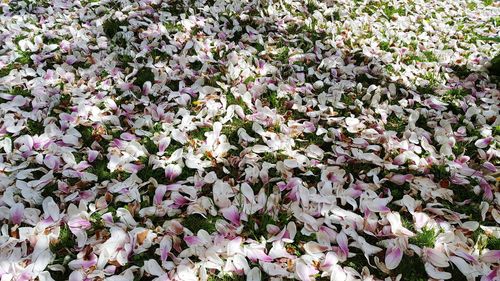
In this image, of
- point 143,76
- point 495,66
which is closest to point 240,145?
point 143,76

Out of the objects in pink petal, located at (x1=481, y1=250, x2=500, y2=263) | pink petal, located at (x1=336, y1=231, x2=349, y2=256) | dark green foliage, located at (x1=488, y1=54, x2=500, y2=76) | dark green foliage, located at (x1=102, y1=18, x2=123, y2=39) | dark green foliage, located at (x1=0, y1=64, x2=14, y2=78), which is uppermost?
A: dark green foliage, located at (x1=488, y1=54, x2=500, y2=76)

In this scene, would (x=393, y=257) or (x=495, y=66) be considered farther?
(x=495, y=66)

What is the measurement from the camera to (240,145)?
7.53ft

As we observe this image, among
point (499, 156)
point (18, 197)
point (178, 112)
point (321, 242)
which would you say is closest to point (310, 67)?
point (178, 112)

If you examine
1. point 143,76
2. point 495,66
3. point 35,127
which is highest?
point 495,66

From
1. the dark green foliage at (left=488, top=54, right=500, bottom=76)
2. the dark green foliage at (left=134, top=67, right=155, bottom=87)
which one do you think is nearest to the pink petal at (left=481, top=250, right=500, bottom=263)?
the dark green foliage at (left=488, top=54, right=500, bottom=76)

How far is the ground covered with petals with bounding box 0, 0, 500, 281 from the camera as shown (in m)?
1.70

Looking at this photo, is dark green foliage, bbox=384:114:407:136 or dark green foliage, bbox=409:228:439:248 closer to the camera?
dark green foliage, bbox=409:228:439:248

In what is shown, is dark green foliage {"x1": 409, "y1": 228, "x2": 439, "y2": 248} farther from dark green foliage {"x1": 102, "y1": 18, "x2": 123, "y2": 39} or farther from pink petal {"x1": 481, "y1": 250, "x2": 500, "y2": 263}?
dark green foliage {"x1": 102, "y1": 18, "x2": 123, "y2": 39}

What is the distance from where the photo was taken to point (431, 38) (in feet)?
11.7

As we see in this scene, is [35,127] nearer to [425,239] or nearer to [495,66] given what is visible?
[425,239]

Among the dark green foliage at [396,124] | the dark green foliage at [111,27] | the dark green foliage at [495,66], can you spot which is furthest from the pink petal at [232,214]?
the dark green foliage at [495,66]

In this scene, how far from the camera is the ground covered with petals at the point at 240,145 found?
67.1 inches

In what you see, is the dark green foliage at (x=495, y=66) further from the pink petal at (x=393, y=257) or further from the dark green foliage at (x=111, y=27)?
the dark green foliage at (x=111, y=27)
